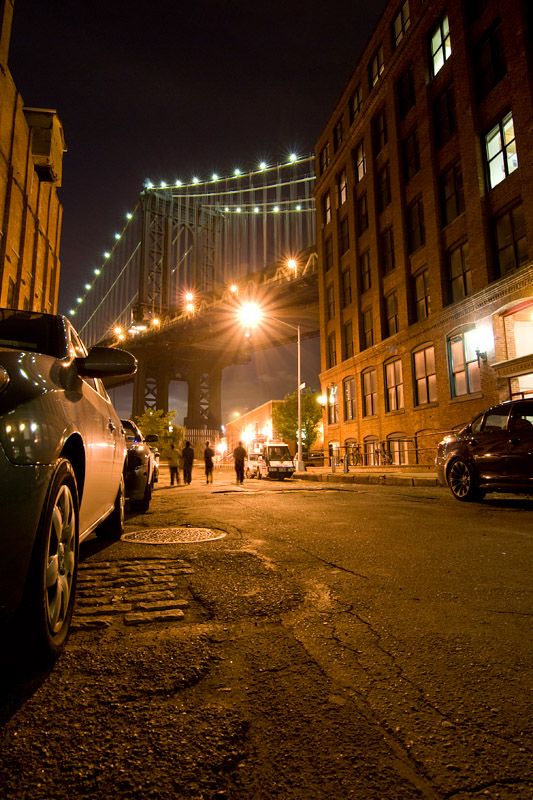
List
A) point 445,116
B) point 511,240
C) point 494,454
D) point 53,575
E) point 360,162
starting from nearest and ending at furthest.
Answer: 1. point 53,575
2. point 494,454
3. point 511,240
4. point 445,116
5. point 360,162

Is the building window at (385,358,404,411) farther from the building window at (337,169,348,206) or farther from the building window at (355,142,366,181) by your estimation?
the building window at (337,169,348,206)

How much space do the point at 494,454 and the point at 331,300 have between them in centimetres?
2619

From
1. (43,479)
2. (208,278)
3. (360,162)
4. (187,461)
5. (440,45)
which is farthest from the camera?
(208,278)

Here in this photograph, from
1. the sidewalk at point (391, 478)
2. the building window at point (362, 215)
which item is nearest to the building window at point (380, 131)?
the building window at point (362, 215)

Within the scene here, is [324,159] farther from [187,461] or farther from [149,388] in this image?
[149,388]

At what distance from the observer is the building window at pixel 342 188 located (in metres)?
31.1

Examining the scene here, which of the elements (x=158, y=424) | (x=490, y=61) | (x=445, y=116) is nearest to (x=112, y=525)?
(x=490, y=61)

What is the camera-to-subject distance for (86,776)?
116 cm

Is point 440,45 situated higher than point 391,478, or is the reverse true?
point 440,45

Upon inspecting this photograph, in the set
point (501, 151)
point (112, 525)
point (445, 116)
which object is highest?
point (445, 116)

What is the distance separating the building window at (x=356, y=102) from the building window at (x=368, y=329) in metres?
13.1

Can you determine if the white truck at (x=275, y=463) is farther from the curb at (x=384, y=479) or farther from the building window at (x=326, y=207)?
the building window at (x=326, y=207)

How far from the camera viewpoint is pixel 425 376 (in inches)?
824

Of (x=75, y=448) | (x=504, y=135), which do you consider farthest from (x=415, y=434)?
(x=75, y=448)
